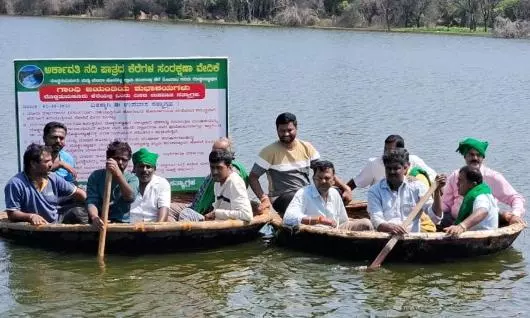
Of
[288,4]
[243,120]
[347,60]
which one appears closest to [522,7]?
[288,4]

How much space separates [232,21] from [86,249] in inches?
2554

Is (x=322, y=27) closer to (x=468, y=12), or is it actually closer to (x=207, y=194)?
(x=468, y=12)

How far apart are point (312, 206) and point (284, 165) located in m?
0.71

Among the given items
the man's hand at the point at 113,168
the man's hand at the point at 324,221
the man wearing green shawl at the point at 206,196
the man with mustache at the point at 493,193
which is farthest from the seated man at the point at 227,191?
the man with mustache at the point at 493,193

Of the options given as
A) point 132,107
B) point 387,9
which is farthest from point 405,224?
point 387,9

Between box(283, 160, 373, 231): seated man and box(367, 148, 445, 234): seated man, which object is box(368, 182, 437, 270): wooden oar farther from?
box(283, 160, 373, 231): seated man

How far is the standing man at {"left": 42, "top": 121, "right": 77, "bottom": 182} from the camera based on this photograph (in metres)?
9.41

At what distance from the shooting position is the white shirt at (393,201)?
888cm

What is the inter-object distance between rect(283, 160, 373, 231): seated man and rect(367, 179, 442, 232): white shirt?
0.74ft

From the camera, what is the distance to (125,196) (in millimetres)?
8758

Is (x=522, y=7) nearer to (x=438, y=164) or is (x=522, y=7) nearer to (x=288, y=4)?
(x=288, y=4)

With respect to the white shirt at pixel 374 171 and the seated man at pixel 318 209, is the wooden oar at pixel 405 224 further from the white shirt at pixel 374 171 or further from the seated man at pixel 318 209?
the white shirt at pixel 374 171

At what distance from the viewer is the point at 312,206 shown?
362 inches

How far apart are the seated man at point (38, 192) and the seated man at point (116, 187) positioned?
350 millimetres
